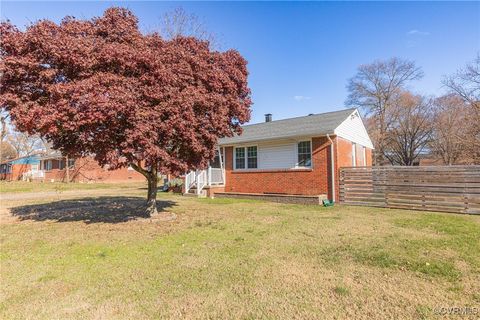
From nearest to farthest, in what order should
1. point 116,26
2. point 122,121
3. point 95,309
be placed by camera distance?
point 95,309
point 122,121
point 116,26

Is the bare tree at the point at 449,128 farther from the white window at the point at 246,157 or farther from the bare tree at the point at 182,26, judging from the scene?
the bare tree at the point at 182,26

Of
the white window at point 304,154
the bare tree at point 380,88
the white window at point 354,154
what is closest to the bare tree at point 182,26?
the white window at point 304,154

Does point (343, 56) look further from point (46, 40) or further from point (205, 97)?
point (46, 40)

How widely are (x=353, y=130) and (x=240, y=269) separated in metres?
13.1

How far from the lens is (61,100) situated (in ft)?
21.0

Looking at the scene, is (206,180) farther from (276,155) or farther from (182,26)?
(182,26)

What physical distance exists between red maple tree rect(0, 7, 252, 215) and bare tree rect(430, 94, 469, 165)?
26.0 m

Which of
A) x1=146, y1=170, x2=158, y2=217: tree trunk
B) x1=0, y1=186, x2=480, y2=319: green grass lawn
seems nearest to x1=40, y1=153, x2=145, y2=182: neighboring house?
x1=146, y1=170, x2=158, y2=217: tree trunk

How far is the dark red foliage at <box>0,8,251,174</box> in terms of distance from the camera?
256 inches

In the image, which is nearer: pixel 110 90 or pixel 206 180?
pixel 110 90

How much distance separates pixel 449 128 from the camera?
27.8 metres

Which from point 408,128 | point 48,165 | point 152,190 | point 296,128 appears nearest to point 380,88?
point 408,128

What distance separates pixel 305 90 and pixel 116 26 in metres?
15.1

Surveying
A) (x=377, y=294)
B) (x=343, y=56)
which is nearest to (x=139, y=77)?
(x=377, y=294)
